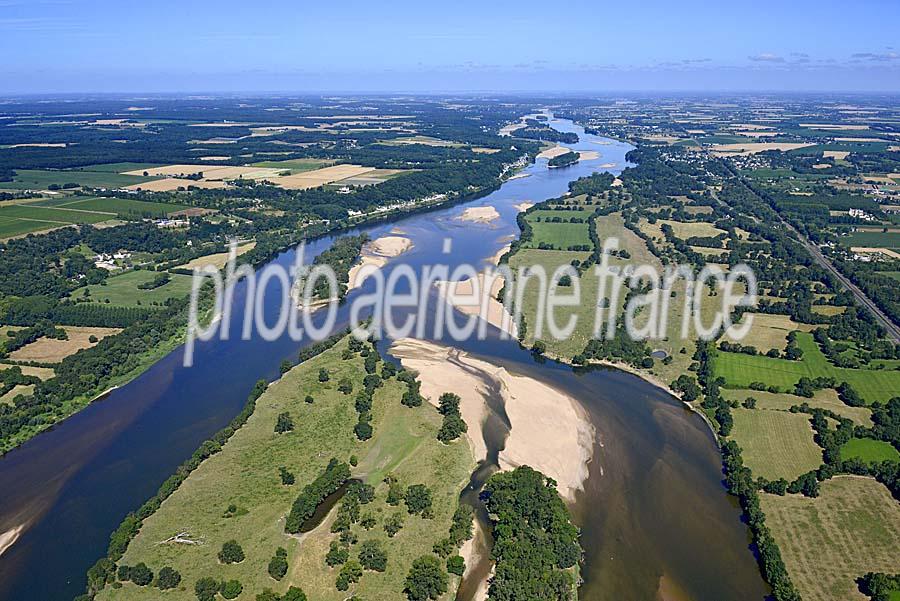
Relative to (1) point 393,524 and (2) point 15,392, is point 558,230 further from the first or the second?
(2) point 15,392

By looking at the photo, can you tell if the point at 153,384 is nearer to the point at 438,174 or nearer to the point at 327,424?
the point at 327,424

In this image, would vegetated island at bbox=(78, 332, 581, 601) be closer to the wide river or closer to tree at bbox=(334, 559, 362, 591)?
tree at bbox=(334, 559, 362, 591)

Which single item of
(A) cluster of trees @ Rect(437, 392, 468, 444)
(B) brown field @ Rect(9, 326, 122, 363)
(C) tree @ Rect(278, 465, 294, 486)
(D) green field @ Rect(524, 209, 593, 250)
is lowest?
(C) tree @ Rect(278, 465, 294, 486)

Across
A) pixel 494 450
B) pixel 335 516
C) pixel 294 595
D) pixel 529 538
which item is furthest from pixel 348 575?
pixel 494 450

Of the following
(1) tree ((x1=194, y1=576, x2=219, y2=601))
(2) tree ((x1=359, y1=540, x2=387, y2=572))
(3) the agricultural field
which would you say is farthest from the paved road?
(1) tree ((x1=194, y1=576, x2=219, y2=601))

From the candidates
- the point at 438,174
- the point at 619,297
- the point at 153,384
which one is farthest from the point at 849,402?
the point at 438,174

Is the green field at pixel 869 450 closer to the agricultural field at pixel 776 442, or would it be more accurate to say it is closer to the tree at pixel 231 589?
the agricultural field at pixel 776 442
